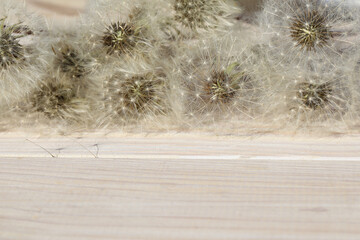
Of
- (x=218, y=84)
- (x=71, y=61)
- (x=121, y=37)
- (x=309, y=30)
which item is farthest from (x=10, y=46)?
(x=309, y=30)

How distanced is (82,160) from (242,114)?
41 cm

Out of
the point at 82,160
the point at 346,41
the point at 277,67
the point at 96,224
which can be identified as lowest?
the point at 96,224

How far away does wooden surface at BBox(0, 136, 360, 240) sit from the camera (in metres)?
0.77

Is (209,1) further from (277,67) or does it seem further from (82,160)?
(82,160)

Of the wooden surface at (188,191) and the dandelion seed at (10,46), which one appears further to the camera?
the dandelion seed at (10,46)

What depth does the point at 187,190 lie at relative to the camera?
33.0 inches

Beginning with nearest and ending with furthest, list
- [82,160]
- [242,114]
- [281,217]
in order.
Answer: [281,217] < [82,160] < [242,114]

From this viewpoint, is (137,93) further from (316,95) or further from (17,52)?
(316,95)

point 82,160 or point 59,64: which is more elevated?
point 59,64

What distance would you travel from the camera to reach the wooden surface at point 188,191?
0.77m

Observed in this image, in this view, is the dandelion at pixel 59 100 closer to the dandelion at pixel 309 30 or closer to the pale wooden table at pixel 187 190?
the pale wooden table at pixel 187 190

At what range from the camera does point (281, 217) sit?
771 mm

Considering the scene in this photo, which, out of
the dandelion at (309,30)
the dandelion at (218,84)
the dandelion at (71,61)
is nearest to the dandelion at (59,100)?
the dandelion at (71,61)

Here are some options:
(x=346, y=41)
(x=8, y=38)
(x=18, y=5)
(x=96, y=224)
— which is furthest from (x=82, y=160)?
(x=346, y=41)
